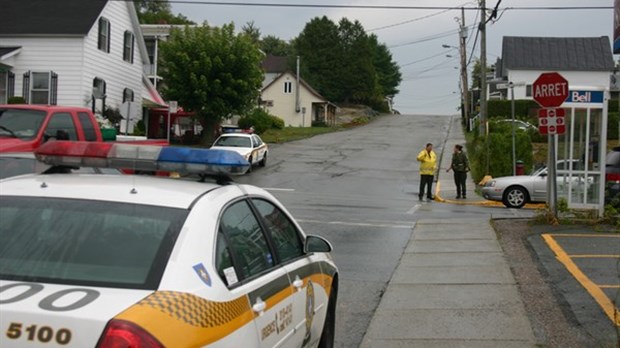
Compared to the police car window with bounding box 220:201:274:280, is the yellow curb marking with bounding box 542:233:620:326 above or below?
below

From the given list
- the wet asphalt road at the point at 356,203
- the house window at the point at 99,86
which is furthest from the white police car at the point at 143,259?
the house window at the point at 99,86

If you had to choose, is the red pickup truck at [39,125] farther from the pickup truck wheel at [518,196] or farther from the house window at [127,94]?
the house window at [127,94]

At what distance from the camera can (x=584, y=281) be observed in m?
9.34

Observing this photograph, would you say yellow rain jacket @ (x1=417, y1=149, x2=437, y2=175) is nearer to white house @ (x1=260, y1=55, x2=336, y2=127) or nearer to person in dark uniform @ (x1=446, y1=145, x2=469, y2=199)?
person in dark uniform @ (x1=446, y1=145, x2=469, y2=199)

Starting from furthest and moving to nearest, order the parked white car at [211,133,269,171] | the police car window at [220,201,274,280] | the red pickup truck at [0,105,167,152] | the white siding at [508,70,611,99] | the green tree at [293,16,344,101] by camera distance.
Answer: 1. the green tree at [293,16,344,101]
2. the white siding at [508,70,611,99]
3. the parked white car at [211,133,269,171]
4. the red pickup truck at [0,105,167,152]
5. the police car window at [220,201,274,280]

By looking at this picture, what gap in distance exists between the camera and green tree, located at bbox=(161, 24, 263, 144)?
39.5m

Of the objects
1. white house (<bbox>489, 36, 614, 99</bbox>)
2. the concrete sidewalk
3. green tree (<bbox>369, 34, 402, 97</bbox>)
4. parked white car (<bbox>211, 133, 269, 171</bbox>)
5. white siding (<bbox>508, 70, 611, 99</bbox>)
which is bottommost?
the concrete sidewalk

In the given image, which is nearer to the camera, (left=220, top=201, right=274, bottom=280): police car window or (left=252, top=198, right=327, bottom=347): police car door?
(left=220, top=201, right=274, bottom=280): police car window

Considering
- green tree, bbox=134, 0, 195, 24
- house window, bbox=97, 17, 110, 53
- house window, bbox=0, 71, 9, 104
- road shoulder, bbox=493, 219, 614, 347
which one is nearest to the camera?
road shoulder, bbox=493, 219, 614, 347

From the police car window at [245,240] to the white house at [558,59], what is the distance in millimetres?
65348

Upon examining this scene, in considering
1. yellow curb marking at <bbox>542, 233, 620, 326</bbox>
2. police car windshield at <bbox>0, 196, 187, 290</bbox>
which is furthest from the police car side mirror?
yellow curb marking at <bbox>542, 233, 620, 326</bbox>

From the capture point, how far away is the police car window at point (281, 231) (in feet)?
16.4

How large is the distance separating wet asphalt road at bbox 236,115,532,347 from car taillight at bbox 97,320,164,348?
4349 mm

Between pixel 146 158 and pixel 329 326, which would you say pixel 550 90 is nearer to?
pixel 329 326
